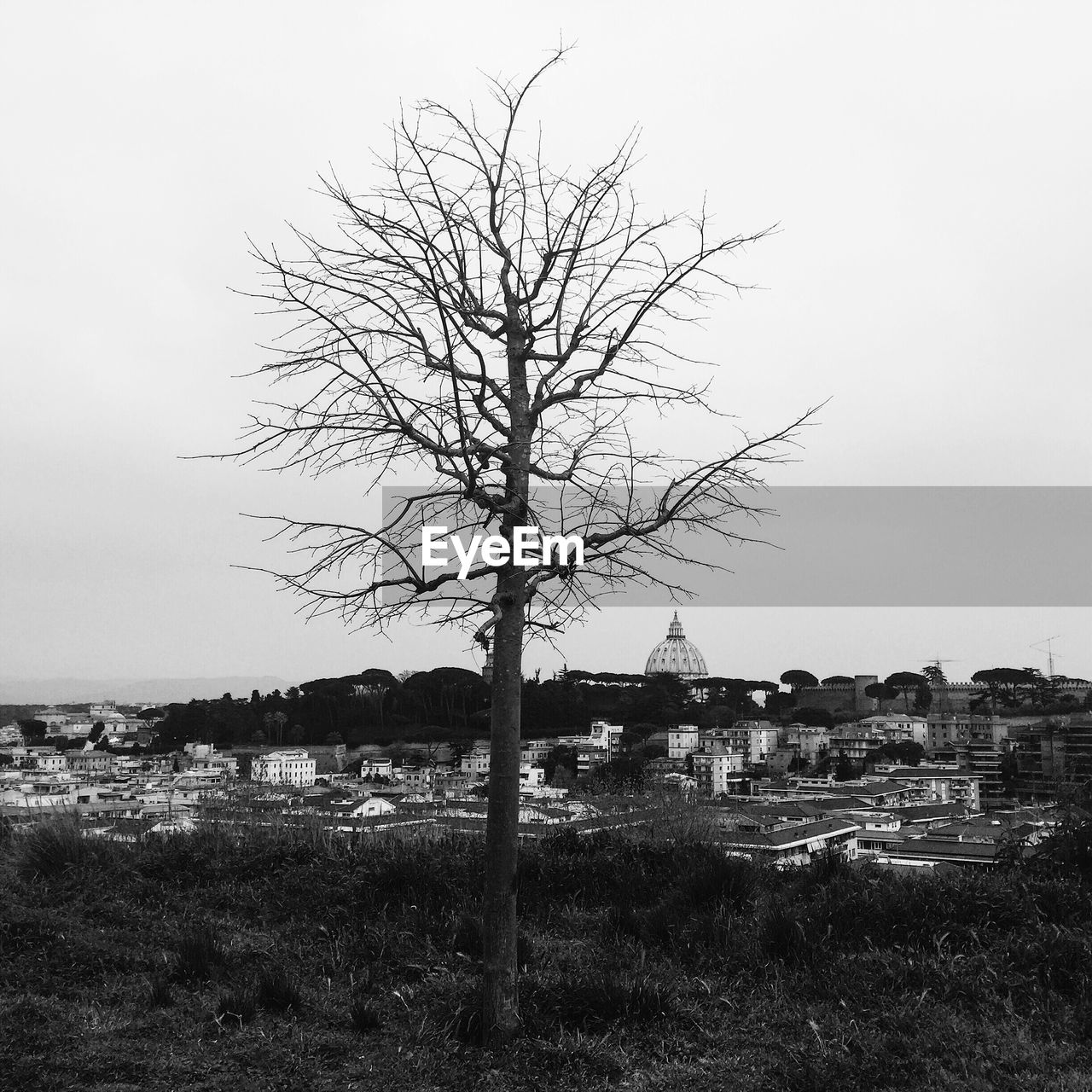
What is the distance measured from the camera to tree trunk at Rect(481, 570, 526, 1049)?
3729 mm

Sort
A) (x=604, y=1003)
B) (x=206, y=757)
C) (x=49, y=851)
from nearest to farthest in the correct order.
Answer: (x=604, y=1003), (x=49, y=851), (x=206, y=757)

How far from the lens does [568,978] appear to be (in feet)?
14.4

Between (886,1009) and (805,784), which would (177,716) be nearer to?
(805,784)

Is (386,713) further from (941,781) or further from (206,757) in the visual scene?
(941,781)

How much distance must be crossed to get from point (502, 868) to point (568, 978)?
990 mm

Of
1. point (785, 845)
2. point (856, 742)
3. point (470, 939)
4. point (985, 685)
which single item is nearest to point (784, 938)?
point (470, 939)

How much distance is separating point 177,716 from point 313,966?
55.3 metres

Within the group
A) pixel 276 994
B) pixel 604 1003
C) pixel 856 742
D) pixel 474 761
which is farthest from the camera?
pixel 856 742

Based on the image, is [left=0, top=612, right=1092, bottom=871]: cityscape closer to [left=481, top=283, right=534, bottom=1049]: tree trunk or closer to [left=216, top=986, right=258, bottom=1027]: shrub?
[left=481, top=283, right=534, bottom=1049]: tree trunk

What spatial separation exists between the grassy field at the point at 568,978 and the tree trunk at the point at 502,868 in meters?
0.14

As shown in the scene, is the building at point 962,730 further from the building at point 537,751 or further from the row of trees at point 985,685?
the building at point 537,751

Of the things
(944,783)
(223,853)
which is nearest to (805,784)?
(944,783)

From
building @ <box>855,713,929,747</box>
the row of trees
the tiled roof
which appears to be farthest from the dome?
the tiled roof

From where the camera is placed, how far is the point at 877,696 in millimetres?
87750
